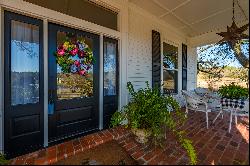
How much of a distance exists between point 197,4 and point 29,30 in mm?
3177

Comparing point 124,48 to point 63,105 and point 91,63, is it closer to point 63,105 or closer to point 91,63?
point 91,63

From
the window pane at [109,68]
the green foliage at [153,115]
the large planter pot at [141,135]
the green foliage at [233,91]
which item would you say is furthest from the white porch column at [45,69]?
the green foliage at [233,91]

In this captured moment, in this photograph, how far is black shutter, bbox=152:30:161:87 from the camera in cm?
448

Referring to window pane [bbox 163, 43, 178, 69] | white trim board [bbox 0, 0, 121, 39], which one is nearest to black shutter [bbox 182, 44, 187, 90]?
window pane [bbox 163, 43, 178, 69]

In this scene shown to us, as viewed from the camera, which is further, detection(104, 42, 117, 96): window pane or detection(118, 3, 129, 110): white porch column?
detection(118, 3, 129, 110): white porch column

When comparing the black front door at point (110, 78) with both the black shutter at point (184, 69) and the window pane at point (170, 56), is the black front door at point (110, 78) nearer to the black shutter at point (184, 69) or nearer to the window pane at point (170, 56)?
the window pane at point (170, 56)

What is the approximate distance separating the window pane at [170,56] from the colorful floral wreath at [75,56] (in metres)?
2.57

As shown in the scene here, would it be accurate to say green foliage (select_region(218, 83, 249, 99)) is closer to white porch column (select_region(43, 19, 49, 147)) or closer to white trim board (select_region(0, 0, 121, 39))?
white porch column (select_region(43, 19, 49, 147))

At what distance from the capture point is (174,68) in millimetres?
5430

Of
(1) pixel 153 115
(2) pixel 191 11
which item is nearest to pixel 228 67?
(1) pixel 153 115

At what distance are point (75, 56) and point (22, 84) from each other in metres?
0.92

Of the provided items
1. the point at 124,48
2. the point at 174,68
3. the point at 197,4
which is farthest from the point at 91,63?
the point at 174,68

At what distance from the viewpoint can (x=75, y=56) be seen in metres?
2.95

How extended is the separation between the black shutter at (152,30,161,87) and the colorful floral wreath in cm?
190
